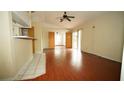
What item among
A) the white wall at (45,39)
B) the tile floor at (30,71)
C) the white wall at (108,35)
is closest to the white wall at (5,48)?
the tile floor at (30,71)

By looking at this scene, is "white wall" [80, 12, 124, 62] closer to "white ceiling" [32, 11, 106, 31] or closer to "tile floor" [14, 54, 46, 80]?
"white ceiling" [32, 11, 106, 31]

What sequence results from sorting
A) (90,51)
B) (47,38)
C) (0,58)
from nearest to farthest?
(0,58) < (90,51) < (47,38)

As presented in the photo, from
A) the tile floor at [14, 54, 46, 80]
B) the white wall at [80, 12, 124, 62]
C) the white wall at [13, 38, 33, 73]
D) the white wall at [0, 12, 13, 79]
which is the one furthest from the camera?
the white wall at [80, 12, 124, 62]

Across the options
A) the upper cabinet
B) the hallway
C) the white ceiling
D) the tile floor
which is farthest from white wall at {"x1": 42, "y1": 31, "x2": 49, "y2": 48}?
the tile floor

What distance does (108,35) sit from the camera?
4559 mm

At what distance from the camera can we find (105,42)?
479 cm

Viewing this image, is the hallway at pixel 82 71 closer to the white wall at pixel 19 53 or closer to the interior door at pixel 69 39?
the white wall at pixel 19 53

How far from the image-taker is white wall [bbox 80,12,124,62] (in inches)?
155

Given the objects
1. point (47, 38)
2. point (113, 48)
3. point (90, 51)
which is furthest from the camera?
point (47, 38)

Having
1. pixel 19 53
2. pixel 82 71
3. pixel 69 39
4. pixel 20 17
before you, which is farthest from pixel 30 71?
pixel 69 39

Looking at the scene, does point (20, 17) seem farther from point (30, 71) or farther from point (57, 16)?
point (57, 16)
